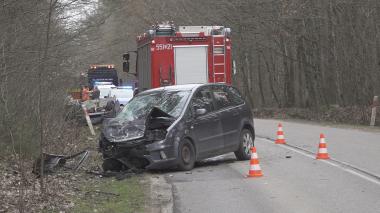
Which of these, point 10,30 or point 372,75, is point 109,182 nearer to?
point 10,30

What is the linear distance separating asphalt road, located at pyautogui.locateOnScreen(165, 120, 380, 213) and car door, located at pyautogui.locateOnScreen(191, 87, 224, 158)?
1.30 feet

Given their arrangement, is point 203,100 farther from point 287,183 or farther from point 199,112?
point 287,183

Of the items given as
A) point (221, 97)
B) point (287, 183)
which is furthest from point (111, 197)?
point (221, 97)

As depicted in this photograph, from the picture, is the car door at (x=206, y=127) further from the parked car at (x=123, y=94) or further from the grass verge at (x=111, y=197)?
the parked car at (x=123, y=94)

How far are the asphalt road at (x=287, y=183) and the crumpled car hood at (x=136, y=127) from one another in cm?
101

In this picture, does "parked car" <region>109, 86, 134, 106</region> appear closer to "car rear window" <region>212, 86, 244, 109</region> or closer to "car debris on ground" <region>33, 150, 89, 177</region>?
"car rear window" <region>212, 86, 244, 109</region>

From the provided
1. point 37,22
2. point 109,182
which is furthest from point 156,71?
point 109,182

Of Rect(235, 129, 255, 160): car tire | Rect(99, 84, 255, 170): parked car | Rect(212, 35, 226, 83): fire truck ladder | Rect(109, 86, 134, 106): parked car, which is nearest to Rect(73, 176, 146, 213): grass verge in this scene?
Rect(99, 84, 255, 170): parked car

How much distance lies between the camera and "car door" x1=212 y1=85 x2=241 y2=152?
1433cm

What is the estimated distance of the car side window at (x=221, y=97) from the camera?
1446 cm

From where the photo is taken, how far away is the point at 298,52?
120 feet

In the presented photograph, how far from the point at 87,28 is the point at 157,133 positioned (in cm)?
358

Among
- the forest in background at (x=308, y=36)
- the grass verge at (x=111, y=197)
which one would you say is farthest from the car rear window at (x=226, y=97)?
the forest in background at (x=308, y=36)

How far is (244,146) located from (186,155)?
7.55 ft
